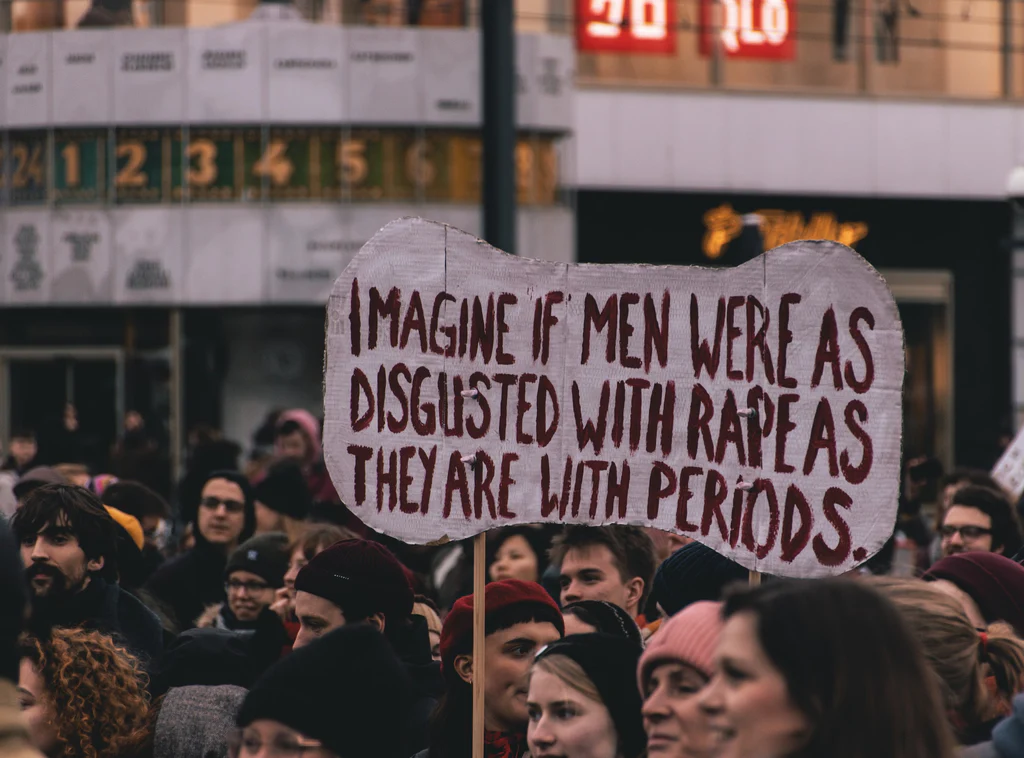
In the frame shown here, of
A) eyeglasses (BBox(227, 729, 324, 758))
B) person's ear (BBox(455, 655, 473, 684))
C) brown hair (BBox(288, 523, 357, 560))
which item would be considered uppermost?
eyeglasses (BBox(227, 729, 324, 758))

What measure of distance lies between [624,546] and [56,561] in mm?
1815

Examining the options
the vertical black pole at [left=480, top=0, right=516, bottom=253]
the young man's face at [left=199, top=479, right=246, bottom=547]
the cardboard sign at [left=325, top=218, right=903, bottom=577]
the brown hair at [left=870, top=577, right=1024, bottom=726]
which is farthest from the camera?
the vertical black pole at [left=480, top=0, right=516, bottom=253]

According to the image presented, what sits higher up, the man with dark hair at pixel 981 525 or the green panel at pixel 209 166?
the green panel at pixel 209 166

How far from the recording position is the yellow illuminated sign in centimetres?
A: 2588

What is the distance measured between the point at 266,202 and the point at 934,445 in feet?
36.2

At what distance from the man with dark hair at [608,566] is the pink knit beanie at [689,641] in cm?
241

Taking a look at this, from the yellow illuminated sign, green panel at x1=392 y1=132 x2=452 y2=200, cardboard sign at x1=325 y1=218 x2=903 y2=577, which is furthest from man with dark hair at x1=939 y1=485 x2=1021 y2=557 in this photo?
the yellow illuminated sign

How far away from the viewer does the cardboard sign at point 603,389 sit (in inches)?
179

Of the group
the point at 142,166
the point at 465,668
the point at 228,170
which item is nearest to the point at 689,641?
the point at 465,668

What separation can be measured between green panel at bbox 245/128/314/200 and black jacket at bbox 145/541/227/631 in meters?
14.7

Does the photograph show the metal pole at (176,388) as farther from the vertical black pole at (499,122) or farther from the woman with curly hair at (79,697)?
the woman with curly hair at (79,697)

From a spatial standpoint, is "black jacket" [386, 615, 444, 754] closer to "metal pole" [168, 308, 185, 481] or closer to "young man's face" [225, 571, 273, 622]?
"young man's face" [225, 571, 273, 622]

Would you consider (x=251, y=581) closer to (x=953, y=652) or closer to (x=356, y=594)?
(x=356, y=594)

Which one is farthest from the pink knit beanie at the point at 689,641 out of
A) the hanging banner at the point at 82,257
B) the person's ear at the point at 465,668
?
the hanging banner at the point at 82,257
